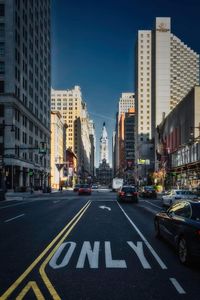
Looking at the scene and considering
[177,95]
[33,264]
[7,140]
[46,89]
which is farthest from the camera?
[177,95]

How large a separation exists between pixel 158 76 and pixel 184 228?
488 feet

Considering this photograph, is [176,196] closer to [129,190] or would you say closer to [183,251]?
[129,190]

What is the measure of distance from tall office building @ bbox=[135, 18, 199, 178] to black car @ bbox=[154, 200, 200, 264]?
138 meters

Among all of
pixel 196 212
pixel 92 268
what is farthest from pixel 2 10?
pixel 92 268

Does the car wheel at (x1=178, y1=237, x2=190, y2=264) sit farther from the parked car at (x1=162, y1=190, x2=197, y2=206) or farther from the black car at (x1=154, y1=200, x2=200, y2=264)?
the parked car at (x1=162, y1=190, x2=197, y2=206)

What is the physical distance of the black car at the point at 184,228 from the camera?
8219 millimetres

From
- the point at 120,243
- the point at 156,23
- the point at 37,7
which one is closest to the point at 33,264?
the point at 120,243

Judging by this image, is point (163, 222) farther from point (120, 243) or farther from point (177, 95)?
point (177, 95)

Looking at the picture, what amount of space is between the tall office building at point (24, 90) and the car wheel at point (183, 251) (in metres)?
38.7

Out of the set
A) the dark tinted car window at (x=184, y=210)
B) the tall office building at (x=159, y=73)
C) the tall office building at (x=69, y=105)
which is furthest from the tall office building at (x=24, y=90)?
the tall office building at (x=69, y=105)

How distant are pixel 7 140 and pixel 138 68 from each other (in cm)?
11702

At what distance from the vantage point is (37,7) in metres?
94.6

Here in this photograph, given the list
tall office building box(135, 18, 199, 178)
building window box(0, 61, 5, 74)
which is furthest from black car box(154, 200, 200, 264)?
tall office building box(135, 18, 199, 178)

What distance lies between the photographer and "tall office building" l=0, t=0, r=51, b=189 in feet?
225
